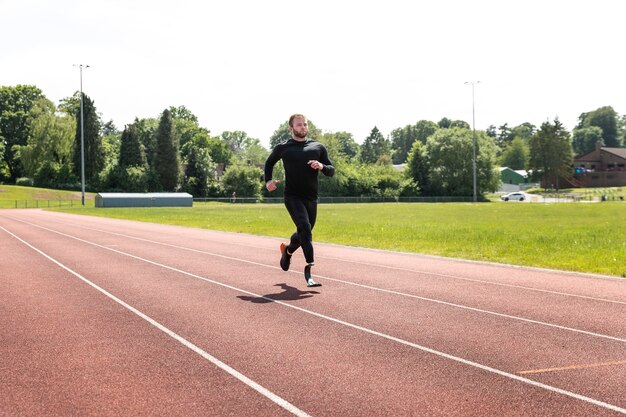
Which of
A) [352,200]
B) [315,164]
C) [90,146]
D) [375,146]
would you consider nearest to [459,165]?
[352,200]

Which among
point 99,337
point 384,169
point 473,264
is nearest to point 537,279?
point 473,264

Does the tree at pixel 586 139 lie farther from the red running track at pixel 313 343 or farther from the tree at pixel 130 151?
the red running track at pixel 313 343

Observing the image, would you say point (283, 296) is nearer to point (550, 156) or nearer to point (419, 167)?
point (419, 167)

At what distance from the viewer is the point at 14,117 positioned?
360 ft

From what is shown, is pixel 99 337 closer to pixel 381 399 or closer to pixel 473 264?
pixel 381 399

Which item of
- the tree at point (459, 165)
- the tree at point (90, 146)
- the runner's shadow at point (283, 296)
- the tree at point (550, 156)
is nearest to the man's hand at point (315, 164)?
the runner's shadow at point (283, 296)

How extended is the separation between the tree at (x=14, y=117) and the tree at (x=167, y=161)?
27.6 meters

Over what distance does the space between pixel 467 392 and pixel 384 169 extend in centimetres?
9298

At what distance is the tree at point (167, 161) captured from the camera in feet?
318

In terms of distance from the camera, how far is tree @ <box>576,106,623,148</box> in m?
190

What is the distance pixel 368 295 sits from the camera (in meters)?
8.96

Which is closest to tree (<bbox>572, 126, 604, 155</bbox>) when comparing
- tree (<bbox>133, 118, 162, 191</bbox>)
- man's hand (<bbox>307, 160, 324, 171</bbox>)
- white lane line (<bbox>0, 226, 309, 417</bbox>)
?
tree (<bbox>133, 118, 162, 191</bbox>)

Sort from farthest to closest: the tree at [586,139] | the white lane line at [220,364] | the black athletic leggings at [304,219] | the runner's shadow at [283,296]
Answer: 1. the tree at [586,139]
2. the black athletic leggings at [304,219]
3. the runner's shadow at [283,296]
4. the white lane line at [220,364]

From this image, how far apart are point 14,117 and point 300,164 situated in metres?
114
